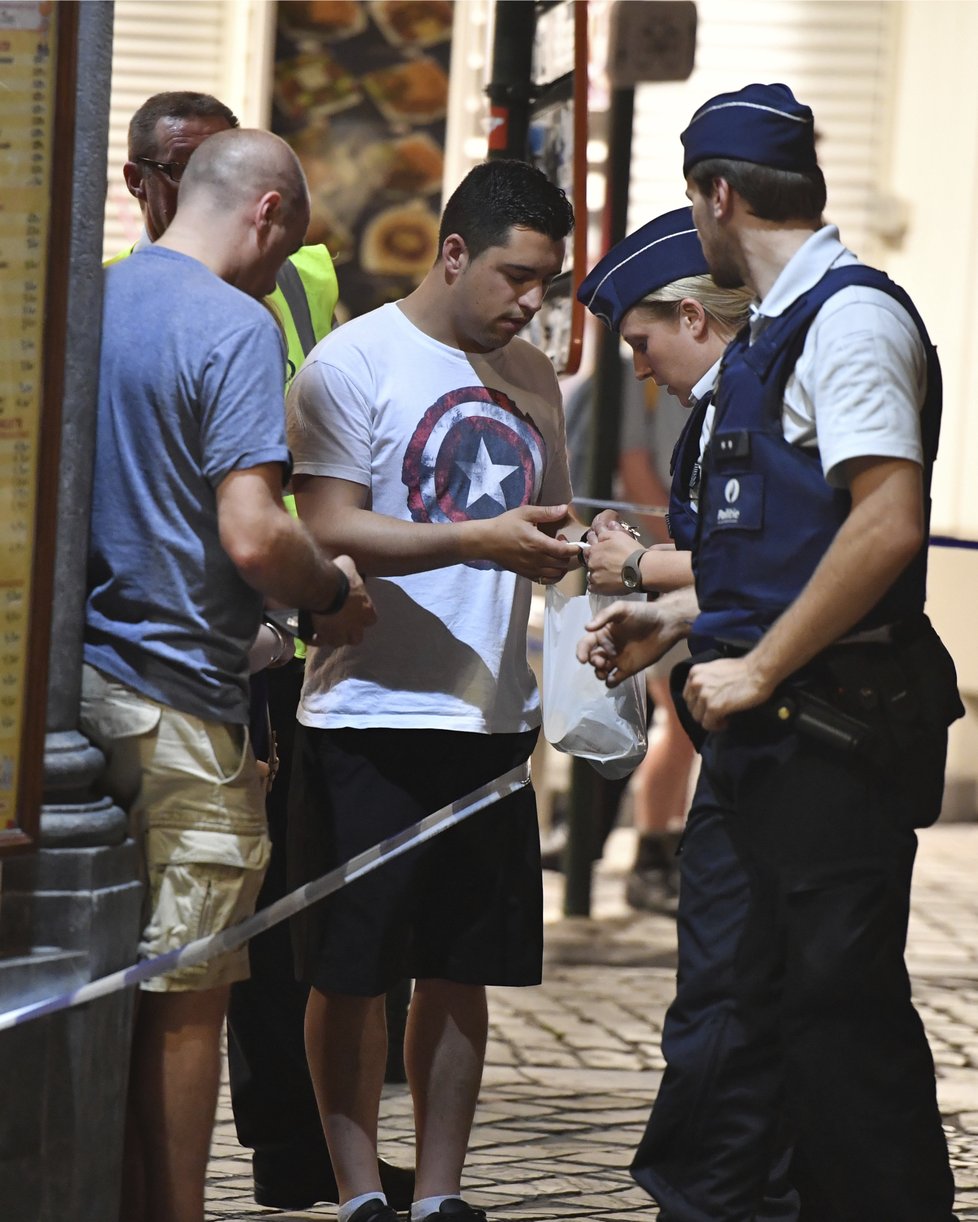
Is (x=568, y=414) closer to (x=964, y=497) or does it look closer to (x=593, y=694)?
(x=964, y=497)

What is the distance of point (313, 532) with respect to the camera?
394 centimetres

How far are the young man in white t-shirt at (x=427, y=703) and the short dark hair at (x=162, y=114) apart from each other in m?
0.63

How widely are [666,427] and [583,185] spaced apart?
3.37m

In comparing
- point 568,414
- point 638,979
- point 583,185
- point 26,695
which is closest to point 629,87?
point 568,414

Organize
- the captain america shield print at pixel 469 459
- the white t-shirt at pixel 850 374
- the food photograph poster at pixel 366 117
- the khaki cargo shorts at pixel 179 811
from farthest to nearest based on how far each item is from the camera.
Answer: the food photograph poster at pixel 366 117 < the captain america shield print at pixel 469 459 < the khaki cargo shorts at pixel 179 811 < the white t-shirt at pixel 850 374

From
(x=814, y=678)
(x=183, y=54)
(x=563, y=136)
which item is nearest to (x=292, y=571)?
(x=814, y=678)

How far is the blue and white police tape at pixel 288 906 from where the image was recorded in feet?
10.8

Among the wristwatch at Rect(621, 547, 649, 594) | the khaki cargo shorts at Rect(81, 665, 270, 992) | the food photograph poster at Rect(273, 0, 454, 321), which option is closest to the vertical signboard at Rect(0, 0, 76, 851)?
the khaki cargo shorts at Rect(81, 665, 270, 992)

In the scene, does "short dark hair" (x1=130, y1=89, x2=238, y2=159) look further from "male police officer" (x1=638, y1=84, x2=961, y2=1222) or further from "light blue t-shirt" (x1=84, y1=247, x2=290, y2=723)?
"male police officer" (x1=638, y1=84, x2=961, y2=1222)

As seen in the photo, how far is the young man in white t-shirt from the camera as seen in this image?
3.98 metres

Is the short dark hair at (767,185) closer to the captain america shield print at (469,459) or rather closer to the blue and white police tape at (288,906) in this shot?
the captain america shield print at (469,459)

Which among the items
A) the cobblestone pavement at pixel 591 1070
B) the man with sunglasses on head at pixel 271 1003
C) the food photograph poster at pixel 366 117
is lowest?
the cobblestone pavement at pixel 591 1070

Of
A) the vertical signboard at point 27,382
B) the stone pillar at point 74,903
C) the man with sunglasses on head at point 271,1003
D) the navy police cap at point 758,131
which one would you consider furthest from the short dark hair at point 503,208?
the vertical signboard at point 27,382

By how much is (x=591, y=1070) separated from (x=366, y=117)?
7194 mm
